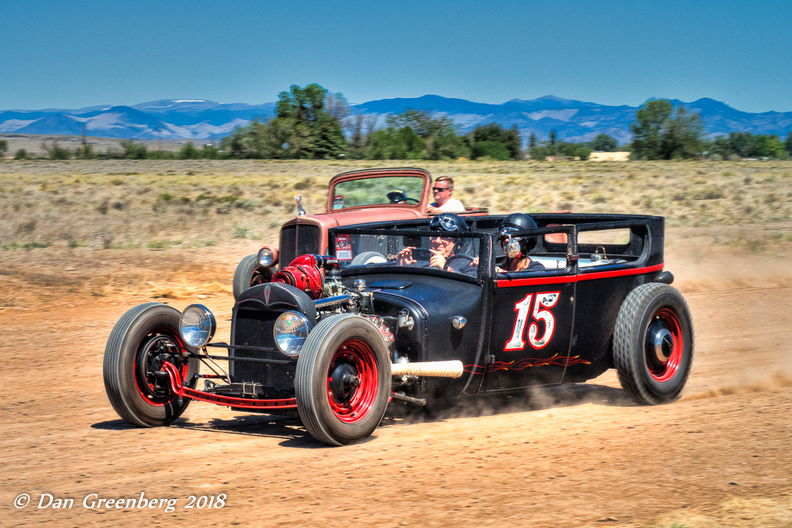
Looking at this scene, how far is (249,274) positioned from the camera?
12664 mm

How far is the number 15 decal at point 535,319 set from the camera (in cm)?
620

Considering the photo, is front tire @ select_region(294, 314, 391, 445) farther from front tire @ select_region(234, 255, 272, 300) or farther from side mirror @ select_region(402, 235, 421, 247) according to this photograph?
front tire @ select_region(234, 255, 272, 300)

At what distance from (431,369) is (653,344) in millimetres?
2144

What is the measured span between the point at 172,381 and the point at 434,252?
211 centimetres

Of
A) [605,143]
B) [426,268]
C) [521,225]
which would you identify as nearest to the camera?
[426,268]

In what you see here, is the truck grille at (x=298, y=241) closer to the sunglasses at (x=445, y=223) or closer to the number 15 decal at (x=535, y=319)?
the sunglasses at (x=445, y=223)

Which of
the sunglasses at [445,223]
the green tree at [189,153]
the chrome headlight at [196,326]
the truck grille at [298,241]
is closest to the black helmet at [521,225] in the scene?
the sunglasses at [445,223]

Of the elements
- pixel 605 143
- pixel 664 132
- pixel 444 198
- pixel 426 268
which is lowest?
pixel 426 268

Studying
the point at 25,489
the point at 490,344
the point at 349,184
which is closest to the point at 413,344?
the point at 490,344

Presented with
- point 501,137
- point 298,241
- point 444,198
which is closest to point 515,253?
point 444,198

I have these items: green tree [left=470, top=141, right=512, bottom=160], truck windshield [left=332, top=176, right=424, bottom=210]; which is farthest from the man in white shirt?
green tree [left=470, top=141, right=512, bottom=160]

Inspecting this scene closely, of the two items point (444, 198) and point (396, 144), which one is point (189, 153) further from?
point (444, 198)

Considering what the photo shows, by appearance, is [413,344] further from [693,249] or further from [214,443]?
[693,249]

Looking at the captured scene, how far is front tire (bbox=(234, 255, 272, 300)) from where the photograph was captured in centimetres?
1257
